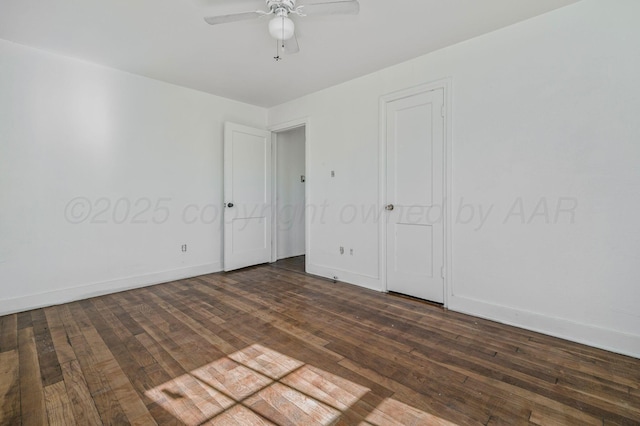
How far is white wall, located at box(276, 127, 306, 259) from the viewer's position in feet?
17.8

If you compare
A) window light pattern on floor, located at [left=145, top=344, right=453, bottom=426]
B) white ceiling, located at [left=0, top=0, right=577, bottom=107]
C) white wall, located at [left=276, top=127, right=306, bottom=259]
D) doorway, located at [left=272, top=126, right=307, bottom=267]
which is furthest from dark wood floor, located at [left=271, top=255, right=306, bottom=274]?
white ceiling, located at [left=0, top=0, right=577, bottom=107]

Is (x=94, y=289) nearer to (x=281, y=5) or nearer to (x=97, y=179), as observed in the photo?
(x=97, y=179)

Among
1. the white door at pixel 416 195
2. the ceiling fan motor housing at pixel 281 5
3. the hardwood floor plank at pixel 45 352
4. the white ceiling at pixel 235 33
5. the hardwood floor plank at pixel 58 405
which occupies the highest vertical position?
the white ceiling at pixel 235 33

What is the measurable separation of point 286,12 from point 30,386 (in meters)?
3.06

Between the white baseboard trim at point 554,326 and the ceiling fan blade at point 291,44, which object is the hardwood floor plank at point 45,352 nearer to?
the ceiling fan blade at point 291,44

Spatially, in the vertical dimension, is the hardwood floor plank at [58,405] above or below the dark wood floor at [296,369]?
below

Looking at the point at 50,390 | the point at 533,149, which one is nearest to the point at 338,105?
the point at 533,149

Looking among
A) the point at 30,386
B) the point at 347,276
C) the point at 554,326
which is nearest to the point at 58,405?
the point at 30,386

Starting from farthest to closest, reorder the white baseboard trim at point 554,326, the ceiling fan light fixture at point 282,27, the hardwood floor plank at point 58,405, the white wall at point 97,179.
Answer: the white wall at point 97,179, the ceiling fan light fixture at point 282,27, the white baseboard trim at point 554,326, the hardwood floor plank at point 58,405

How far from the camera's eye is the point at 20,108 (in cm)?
293

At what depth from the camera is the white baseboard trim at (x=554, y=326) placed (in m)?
2.13

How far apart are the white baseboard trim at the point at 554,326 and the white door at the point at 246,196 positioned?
3100mm

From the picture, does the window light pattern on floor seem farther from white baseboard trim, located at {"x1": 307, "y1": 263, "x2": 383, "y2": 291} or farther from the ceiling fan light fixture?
the ceiling fan light fixture

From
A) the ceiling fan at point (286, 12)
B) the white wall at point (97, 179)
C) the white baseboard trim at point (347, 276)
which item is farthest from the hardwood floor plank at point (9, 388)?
the white baseboard trim at point (347, 276)
